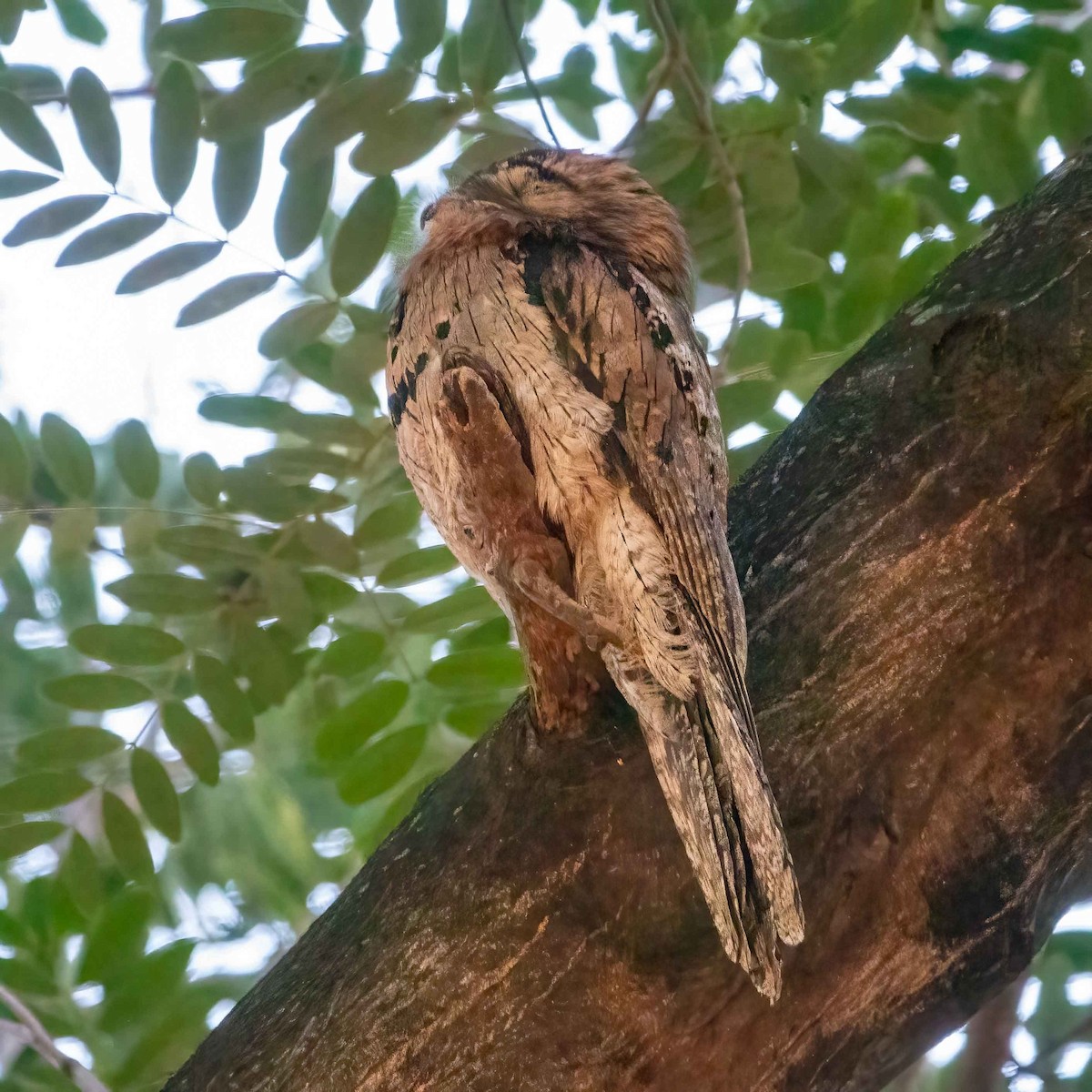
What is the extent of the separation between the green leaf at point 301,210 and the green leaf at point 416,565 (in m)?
0.60

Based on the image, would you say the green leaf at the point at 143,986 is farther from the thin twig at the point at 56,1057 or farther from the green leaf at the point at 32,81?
the green leaf at the point at 32,81

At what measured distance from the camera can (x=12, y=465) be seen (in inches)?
86.5

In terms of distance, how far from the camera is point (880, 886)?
1.35 meters

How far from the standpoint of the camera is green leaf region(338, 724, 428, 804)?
2061 mm

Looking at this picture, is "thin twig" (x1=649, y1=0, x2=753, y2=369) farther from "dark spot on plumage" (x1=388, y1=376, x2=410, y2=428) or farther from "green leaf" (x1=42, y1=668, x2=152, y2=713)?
"green leaf" (x1=42, y1=668, x2=152, y2=713)

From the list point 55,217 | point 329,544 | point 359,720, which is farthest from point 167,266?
point 359,720

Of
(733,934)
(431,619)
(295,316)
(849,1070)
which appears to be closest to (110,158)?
(295,316)

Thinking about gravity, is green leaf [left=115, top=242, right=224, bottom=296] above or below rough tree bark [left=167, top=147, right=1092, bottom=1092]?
above

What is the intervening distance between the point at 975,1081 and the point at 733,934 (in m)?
1.21

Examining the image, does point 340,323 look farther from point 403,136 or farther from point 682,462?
point 682,462

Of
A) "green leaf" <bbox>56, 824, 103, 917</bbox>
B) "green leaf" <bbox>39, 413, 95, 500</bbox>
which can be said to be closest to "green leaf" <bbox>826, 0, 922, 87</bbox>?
"green leaf" <bbox>39, 413, 95, 500</bbox>

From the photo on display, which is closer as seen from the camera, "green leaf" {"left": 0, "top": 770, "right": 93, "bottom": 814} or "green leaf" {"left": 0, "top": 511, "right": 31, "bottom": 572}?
"green leaf" {"left": 0, "top": 770, "right": 93, "bottom": 814}

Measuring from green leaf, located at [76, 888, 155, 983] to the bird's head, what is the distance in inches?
50.4

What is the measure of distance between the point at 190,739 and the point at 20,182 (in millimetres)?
1058
